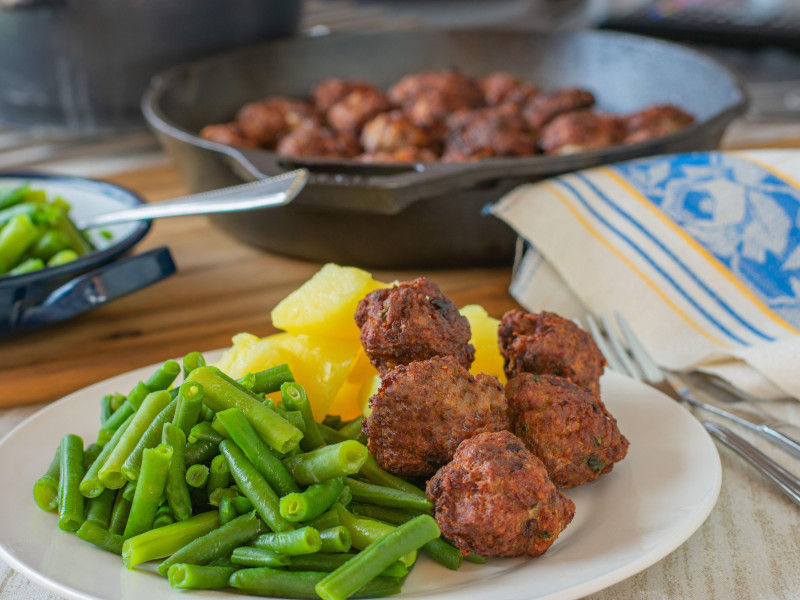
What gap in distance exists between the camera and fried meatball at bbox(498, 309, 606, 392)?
4.29 feet

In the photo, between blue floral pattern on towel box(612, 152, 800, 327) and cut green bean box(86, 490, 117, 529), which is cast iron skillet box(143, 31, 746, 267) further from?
cut green bean box(86, 490, 117, 529)

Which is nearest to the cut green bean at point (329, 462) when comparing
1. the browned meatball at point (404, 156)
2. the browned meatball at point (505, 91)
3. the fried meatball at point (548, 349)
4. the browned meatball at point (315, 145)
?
the fried meatball at point (548, 349)

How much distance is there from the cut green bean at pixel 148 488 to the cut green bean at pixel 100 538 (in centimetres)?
2

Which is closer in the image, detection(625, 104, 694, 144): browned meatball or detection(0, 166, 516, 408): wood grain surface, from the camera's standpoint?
detection(0, 166, 516, 408): wood grain surface

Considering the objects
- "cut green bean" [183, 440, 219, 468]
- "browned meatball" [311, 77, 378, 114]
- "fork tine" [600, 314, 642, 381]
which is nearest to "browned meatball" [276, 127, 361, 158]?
"browned meatball" [311, 77, 378, 114]

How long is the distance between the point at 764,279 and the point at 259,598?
132 cm

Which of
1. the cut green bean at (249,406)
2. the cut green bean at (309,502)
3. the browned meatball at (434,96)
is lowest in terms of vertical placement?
the browned meatball at (434,96)

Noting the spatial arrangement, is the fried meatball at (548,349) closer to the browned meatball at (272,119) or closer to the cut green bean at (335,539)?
the cut green bean at (335,539)

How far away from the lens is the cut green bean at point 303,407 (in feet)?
3.86

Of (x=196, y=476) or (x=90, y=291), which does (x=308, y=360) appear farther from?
(x=90, y=291)

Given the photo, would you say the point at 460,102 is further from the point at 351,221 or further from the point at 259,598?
the point at 259,598

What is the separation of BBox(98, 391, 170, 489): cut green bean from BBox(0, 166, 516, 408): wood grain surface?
0.55 meters

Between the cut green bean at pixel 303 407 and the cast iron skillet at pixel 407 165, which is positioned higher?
the cut green bean at pixel 303 407

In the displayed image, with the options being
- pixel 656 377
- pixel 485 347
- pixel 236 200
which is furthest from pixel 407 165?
pixel 656 377
